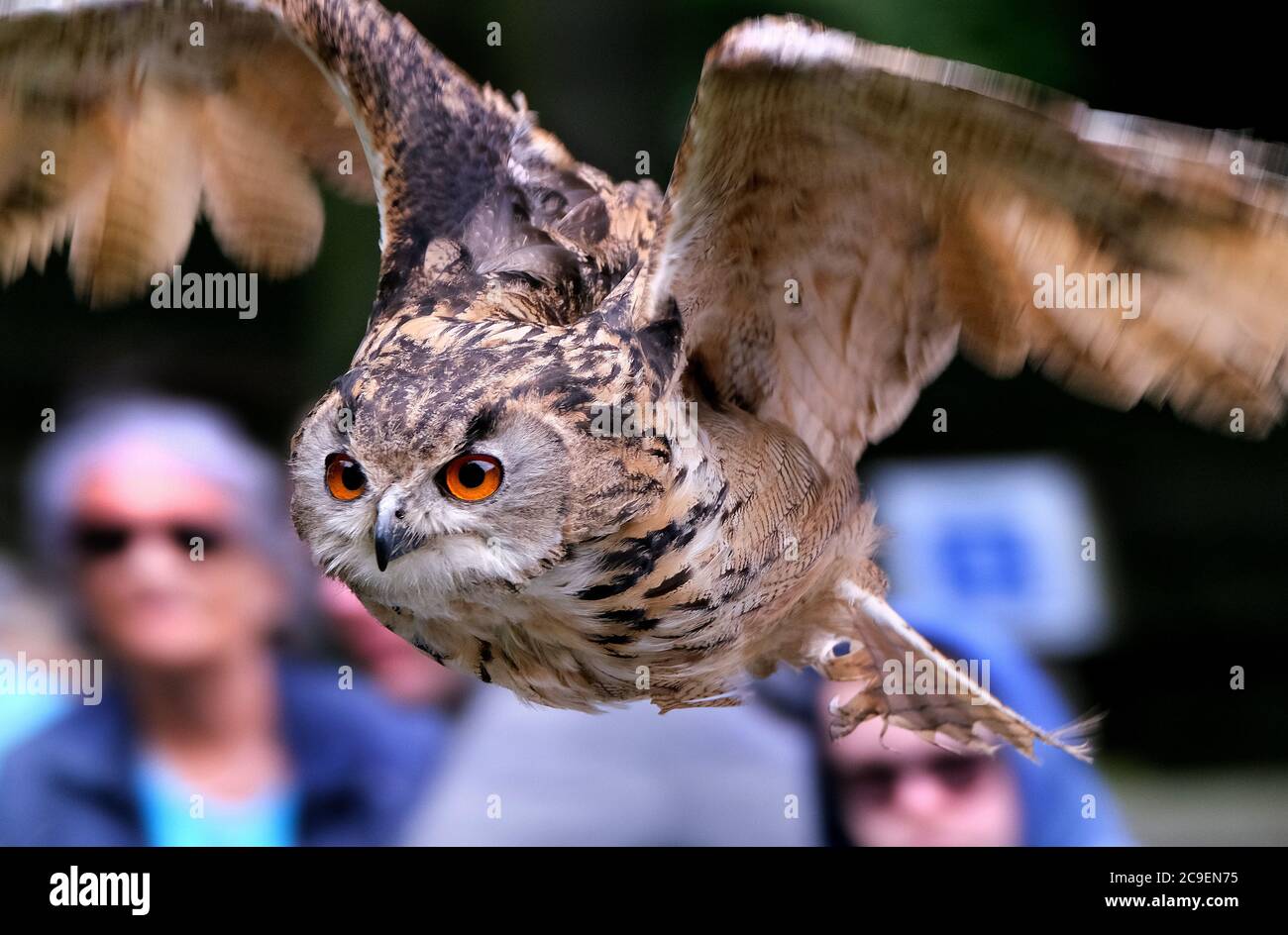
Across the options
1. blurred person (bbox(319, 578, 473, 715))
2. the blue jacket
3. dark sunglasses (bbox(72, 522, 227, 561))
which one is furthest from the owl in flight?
blurred person (bbox(319, 578, 473, 715))

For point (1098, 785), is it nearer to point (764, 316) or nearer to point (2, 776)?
point (764, 316)

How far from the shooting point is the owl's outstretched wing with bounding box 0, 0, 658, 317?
188 centimetres

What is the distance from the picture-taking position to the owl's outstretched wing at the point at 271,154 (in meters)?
1.88

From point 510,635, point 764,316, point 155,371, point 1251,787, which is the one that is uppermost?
point 155,371

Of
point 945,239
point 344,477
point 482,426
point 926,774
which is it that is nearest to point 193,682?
point 926,774

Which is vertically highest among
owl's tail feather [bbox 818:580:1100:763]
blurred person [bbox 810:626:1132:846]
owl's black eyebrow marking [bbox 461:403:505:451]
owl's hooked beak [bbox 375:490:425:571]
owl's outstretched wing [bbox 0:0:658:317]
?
owl's outstretched wing [bbox 0:0:658:317]

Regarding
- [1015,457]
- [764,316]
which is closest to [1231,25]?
[1015,457]

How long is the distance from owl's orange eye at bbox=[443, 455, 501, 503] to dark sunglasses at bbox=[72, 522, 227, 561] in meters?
1.86

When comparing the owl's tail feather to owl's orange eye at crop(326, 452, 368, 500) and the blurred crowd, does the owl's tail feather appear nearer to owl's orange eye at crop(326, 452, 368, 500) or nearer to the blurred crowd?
the blurred crowd

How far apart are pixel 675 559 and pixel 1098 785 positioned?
192 cm

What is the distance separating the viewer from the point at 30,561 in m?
3.54

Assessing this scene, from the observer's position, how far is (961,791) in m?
2.99

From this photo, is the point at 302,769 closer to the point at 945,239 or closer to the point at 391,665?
the point at 391,665

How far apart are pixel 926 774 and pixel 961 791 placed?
80 mm
